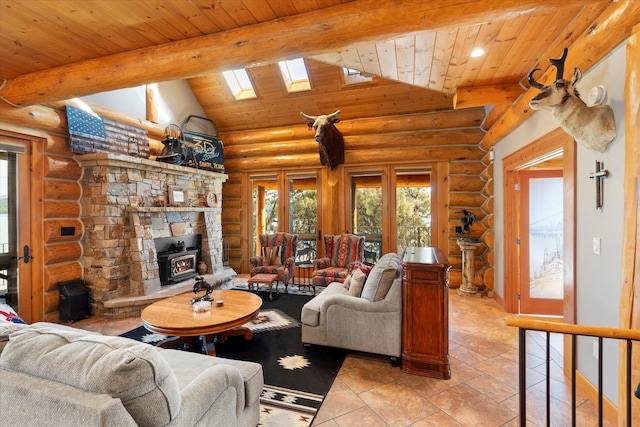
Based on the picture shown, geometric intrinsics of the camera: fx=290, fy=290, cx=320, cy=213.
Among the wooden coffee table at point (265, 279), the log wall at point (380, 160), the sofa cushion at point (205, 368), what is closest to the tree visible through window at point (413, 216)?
the log wall at point (380, 160)

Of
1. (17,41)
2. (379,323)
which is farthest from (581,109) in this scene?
(17,41)

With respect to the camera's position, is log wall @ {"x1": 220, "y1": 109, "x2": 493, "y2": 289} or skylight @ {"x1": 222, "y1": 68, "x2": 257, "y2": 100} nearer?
log wall @ {"x1": 220, "y1": 109, "x2": 493, "y2": 289}

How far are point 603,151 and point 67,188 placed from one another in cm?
597

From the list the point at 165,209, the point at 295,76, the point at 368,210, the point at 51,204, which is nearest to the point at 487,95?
the point at 368,210

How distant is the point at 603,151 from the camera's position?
2154mm

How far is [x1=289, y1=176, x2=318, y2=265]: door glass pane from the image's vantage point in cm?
650

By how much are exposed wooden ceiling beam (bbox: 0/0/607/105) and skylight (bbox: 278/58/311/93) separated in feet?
11.3

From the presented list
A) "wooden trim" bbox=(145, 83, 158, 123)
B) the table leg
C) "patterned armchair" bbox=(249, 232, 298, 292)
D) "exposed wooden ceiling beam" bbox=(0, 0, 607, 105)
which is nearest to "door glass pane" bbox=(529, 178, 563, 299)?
"exposed wooden ceiling beam" bbox=(0, 0, 607, 105)

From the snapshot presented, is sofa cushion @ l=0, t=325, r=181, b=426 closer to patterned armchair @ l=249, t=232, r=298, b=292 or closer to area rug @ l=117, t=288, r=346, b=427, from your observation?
area rug @ l=117, t=288, r=346, b=427

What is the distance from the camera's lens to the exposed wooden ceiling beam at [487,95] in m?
3.51

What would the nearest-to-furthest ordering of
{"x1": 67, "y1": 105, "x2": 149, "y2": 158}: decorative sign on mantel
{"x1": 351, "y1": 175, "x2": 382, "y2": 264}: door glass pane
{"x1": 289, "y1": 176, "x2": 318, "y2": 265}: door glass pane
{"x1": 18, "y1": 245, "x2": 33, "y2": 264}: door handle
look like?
{"x1": 18, "y1": 245, "x2": 33, "y2": 264}: door handle < {"x1": 67, "y1": 105, "x2": 149, "y2": 158}: decorative sign on mantel < {"x1": 351, "y1": 175, "x2": 382, "y2": 264}: door glass pane < {"x1": 289, "y1": 176, "x2": 318, "y2": 265}: door glass pane

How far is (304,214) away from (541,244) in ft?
14.2

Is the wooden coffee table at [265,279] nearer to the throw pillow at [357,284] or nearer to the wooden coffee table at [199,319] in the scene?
the wooden coffee table at [199,319]

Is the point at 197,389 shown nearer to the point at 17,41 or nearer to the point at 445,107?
the point at 17,41
